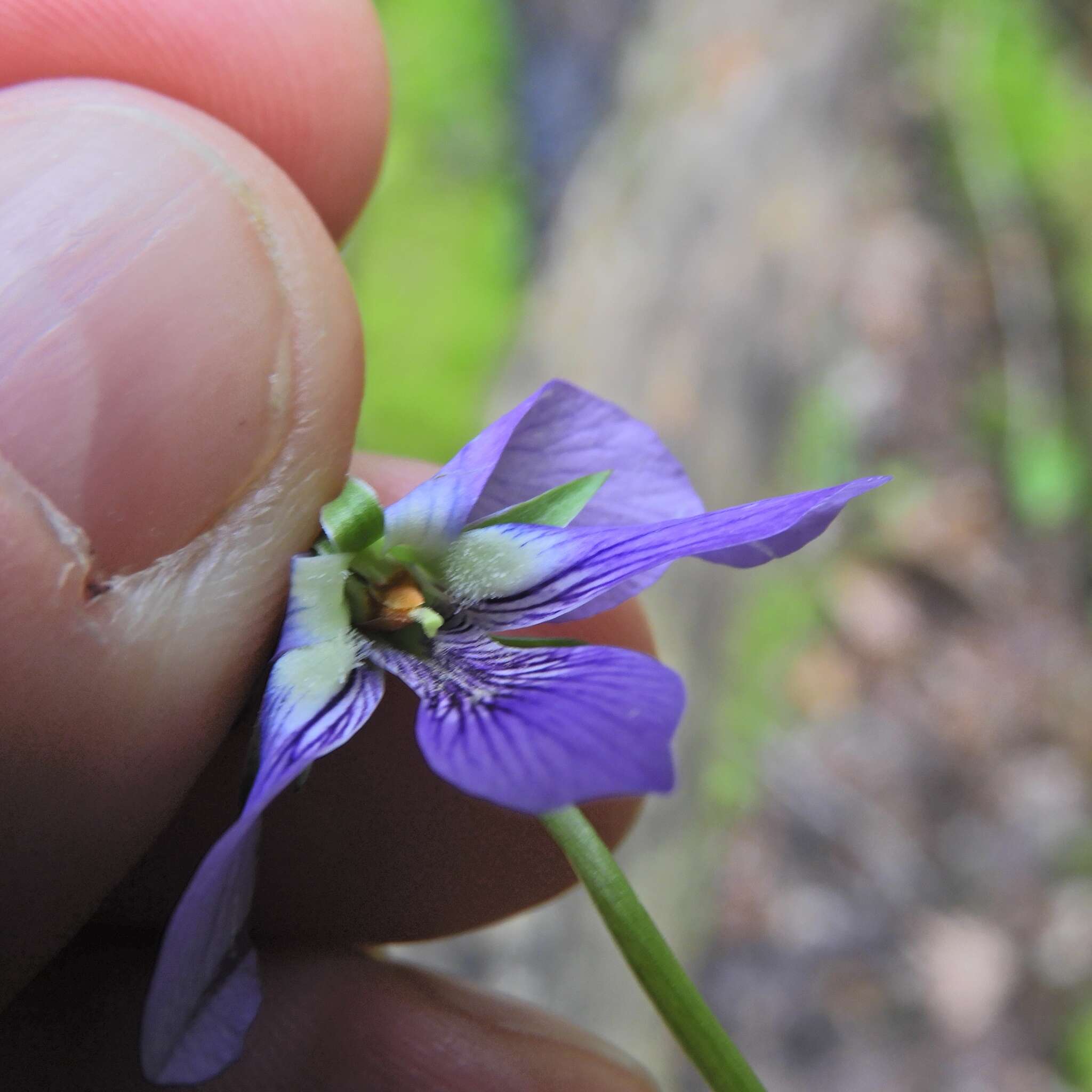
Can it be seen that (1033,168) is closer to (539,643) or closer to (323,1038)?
(539,643)

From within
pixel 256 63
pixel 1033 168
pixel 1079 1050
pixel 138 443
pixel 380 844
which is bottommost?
pixel 1079 1050

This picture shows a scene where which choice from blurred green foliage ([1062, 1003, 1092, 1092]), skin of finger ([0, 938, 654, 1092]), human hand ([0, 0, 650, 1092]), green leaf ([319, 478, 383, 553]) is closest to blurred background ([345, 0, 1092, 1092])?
blurred green foliage ([1062, 1003, 1092, 1092])

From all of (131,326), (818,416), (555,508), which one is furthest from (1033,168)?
(131,326)

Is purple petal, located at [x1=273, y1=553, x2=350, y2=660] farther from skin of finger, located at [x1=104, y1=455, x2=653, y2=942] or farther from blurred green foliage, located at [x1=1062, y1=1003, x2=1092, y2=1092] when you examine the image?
blurred green foliage, located at [x1=1062, y1=1003, x2=1092, y2=1092]

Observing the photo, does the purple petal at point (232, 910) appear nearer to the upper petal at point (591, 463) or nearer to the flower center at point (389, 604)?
the flower center at point (389, 604)

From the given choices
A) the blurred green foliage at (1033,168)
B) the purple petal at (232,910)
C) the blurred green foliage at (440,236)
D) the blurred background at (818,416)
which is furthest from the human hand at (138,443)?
the blurred green foliage at (1033,168)

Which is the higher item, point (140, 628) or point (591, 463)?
point (140, 628)
